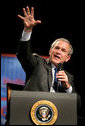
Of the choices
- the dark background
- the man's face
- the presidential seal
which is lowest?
the presidential seal

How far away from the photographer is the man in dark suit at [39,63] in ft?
3.76

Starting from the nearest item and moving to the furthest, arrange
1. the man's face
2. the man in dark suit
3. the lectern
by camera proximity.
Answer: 1. the lectern
2. the man in dark suit
3. the man's face

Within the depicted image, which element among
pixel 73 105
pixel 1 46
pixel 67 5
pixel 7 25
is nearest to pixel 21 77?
pixel 1 46

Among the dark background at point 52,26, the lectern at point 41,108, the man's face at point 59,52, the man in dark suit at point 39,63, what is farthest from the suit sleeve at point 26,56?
the dark background at point 52,26

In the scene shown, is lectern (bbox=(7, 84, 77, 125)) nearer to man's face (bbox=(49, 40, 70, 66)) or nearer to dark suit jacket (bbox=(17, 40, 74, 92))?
dark suit jacket (bbox=(17, 40, 74, 92))

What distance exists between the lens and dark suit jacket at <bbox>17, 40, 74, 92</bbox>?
3.88ft

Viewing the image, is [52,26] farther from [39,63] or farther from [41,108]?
[41,108]

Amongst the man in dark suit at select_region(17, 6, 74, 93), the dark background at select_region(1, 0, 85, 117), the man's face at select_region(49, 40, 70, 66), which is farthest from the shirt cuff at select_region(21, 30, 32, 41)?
the dark background at select_region(1, 0, 85, 117)

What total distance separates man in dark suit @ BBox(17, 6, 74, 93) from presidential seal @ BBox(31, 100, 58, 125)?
0.63ft

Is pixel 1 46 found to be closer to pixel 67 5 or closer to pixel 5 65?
pixel 5 65

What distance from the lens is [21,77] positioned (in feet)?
11.3

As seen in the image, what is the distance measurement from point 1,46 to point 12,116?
8.48 feet

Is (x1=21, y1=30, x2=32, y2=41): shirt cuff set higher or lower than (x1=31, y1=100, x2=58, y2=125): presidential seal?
higher

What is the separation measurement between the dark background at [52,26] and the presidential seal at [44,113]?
2089 millimetres
